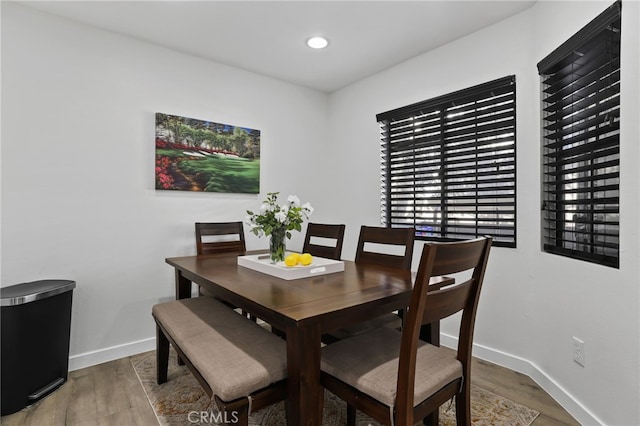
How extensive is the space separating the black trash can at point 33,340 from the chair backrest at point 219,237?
87cm

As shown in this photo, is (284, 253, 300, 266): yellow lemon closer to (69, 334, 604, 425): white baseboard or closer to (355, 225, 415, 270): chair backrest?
(355, 225, 415, 270): chair backrest

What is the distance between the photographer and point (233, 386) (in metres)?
1.21

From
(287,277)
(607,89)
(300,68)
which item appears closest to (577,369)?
(607,89)

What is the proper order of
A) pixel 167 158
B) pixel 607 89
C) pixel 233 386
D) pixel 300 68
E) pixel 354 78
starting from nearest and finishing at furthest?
pixel 233 386
pixel 607 89
pixel 167 158
pixel 300 68
pixel 354 78

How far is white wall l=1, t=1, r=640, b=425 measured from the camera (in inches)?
70.4

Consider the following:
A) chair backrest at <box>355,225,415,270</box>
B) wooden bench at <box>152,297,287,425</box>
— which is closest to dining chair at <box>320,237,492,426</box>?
wooden bench at <box>152,297,287,425</box>

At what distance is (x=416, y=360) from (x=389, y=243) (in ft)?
3.30

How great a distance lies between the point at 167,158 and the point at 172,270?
94cm

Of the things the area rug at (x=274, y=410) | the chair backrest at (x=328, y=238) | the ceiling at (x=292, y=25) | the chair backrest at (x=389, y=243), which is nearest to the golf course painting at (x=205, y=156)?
the ceiling at (x=292, y=25)

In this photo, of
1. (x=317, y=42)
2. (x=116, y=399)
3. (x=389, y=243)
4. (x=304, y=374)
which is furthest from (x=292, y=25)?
(x=116, y=399)

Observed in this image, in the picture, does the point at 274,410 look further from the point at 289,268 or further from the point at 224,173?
the point at 224,173

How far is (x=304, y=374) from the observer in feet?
3.96

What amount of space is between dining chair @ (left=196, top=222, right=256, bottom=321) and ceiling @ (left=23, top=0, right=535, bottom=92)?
4.88ft

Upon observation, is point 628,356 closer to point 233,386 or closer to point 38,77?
point 233,386
